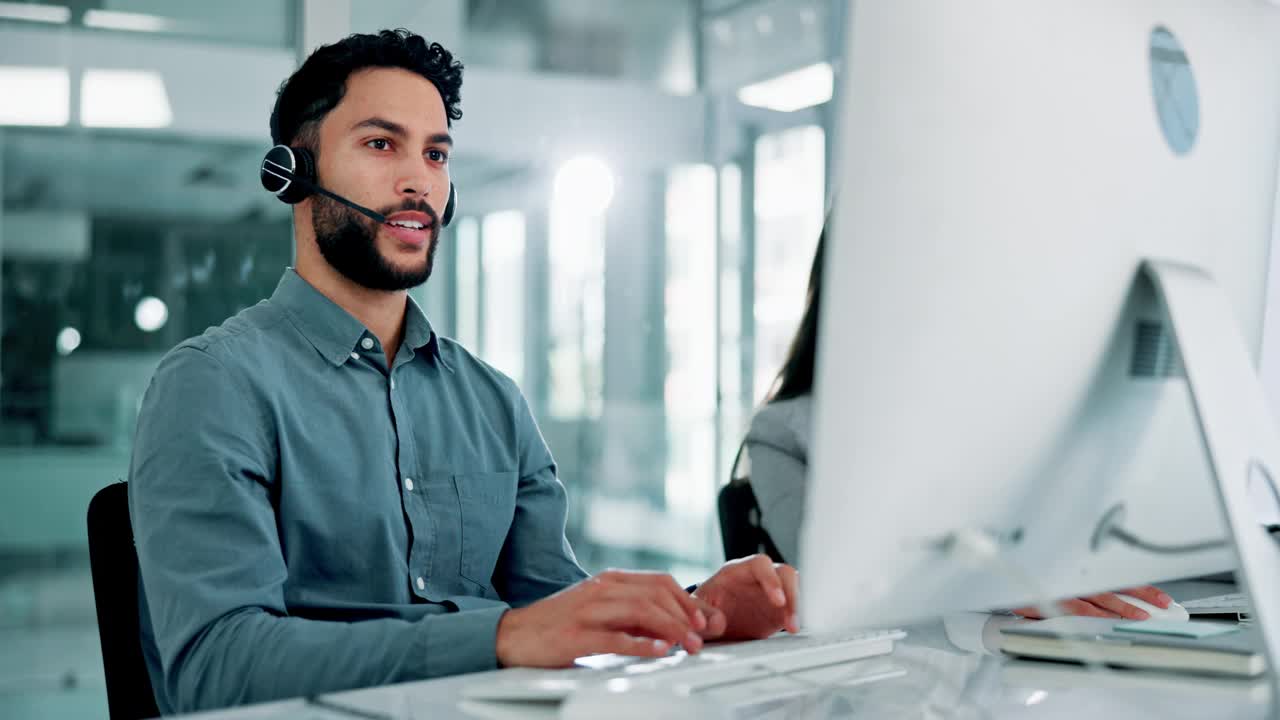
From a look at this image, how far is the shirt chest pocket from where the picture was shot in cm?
160

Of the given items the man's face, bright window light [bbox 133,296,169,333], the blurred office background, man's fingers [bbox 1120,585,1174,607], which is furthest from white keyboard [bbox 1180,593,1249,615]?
bright window light [bbox 133,296,169,333]

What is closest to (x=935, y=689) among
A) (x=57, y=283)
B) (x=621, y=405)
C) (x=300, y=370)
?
(x=300, y=370)

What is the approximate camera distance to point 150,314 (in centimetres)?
324

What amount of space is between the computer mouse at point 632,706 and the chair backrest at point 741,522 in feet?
2.75

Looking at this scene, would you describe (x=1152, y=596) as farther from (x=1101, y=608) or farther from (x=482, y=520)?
(x=482, y=520)

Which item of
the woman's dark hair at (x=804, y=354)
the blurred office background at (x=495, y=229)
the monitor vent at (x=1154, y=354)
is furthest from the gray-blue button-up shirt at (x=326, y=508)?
the blurred office background at (x=495, y=229)

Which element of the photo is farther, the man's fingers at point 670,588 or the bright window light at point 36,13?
the bright window light at point 36,13

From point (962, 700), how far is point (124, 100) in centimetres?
291

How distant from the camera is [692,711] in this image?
90 cm

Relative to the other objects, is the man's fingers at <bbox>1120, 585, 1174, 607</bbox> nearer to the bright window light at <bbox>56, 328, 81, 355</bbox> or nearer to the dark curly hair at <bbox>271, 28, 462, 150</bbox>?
the dark curly hair at <bbox>271, 28, 462, 150</bbox>

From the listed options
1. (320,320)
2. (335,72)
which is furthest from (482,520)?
(335,72)

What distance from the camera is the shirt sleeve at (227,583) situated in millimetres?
1159

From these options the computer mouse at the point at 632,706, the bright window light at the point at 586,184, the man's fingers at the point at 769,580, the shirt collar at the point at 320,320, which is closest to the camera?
the computer mouse at the point at 632,706

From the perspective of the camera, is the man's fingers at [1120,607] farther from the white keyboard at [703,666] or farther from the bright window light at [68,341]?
the bright window light at [68,341]
